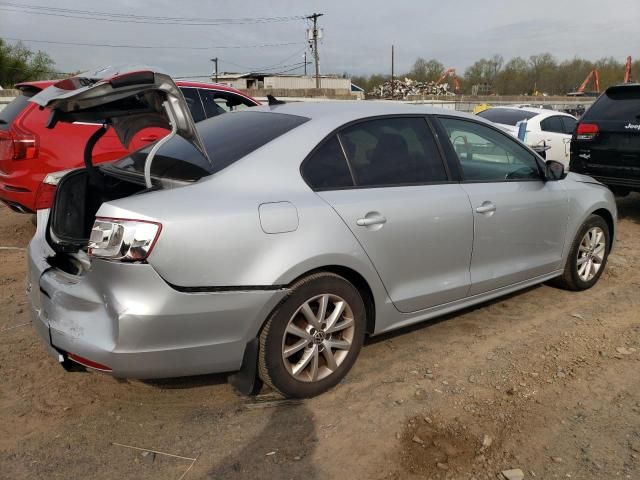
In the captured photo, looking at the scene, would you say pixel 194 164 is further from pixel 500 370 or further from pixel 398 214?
pixel 500 370

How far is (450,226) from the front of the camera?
136 inches

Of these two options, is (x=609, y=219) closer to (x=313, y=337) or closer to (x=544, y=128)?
(x=313, y=337)

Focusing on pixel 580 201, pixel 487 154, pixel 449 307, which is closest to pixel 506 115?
pixel 580 201

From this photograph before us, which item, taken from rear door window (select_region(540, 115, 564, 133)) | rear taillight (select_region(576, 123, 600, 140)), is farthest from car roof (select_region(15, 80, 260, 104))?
rear door window (select_region(540, 115, 564, 133))

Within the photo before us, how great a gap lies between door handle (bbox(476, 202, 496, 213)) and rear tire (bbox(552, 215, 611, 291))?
1210 millimetres

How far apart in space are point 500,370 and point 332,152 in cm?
168

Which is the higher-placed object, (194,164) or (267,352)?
(194,164)

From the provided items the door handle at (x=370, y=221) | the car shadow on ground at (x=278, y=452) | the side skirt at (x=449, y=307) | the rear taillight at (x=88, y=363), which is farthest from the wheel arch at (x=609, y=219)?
the rear taillight at (x=88, y=363)

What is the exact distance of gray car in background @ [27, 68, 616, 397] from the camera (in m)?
2.49

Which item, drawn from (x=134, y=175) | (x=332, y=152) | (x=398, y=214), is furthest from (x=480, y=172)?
(x=134, y=175)

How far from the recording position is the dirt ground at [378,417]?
252cm

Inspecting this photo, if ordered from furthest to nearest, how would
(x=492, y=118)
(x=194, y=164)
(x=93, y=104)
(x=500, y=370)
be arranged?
(x=492, y=118) < (x=500, y=370) < (x=194, y=164) < (x=93, y=104)

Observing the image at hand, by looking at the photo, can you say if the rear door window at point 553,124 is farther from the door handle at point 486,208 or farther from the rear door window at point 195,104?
the door handle at point 486,208

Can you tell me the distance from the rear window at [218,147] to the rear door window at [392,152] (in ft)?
1.15
